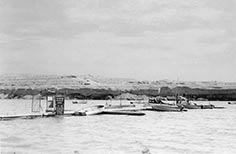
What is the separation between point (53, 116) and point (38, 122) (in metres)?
6.68

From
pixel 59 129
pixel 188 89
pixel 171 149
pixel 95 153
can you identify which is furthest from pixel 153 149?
pixel 188 89

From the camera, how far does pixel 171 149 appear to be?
86.2 ft

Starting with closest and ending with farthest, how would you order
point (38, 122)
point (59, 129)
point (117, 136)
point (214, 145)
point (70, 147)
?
1. point (70, 147)
2. point (214, 145)
3. point (117, 136)
4. point (59, 129)
5. point (38, 122)

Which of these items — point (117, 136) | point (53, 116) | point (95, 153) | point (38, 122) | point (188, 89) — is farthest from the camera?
point (188, 89)

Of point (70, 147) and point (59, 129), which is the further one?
point (59, 129)

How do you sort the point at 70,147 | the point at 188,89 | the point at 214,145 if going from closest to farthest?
the point at 70,147 < the point at 214,145 < the point at 188,89

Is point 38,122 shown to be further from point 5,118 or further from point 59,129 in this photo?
point 59,129

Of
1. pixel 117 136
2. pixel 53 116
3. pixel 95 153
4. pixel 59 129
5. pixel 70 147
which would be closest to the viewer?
pixel 95 153

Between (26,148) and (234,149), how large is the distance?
43.9ft

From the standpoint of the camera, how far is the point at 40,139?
29891mm

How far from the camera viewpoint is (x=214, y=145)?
2900cm

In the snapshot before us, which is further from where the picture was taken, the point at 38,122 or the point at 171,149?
the point at 38,122

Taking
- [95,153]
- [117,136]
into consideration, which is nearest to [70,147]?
[95,153]

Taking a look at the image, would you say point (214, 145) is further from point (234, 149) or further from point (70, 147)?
point (70, 147)
